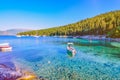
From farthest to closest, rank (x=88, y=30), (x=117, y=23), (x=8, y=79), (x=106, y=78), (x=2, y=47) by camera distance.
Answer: (x=88, y=30) < (x=117, y=23) < (x=2, y=47) < (x=106, y=78) < (x=8, y=79)

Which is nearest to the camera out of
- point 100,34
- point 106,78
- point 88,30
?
point 106,78

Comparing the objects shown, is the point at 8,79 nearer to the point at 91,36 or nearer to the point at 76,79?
the point at 76,79

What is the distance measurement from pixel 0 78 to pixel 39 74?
18.5 ft

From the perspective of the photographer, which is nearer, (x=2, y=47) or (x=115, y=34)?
(x=2, y=47)

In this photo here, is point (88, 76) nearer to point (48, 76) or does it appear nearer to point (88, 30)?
point (48, 76)

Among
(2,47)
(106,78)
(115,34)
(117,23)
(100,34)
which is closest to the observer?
(106,78)

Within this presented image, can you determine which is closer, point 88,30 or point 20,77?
point 20,77

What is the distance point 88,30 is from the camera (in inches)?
7470

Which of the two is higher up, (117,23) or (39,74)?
(117,23)

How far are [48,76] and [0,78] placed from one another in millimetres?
6312

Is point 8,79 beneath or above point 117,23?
beneath

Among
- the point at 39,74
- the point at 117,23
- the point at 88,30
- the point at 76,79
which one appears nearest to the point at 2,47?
the point at 39,74

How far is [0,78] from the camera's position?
79.6 ft

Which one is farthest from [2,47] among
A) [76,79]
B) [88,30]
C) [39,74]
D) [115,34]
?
[88,30]
